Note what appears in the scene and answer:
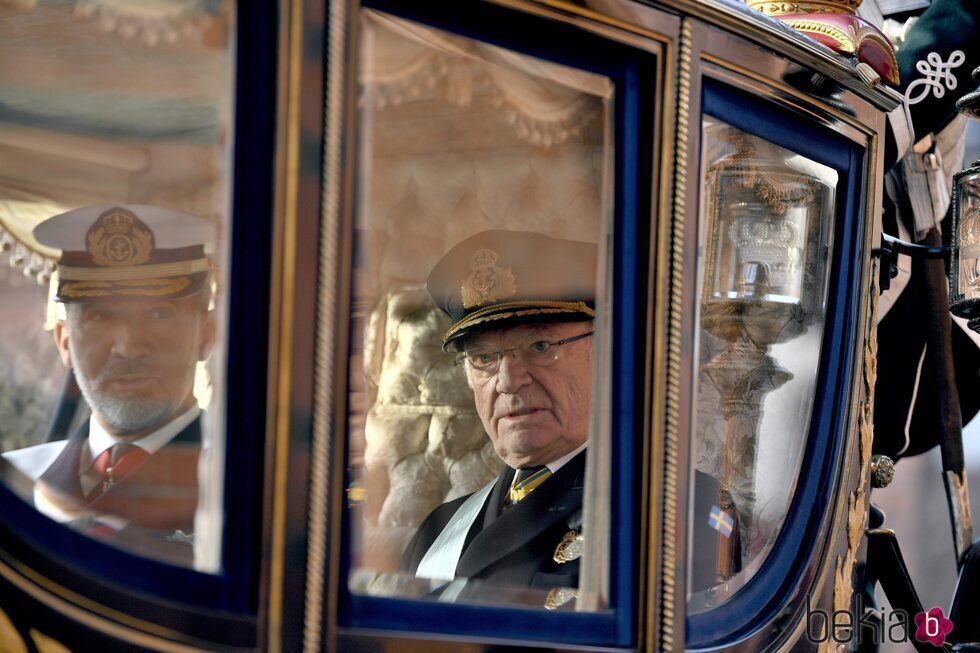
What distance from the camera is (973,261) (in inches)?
96.0

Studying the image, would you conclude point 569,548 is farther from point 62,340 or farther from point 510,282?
point 62,340

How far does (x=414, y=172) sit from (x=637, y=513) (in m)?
0.62

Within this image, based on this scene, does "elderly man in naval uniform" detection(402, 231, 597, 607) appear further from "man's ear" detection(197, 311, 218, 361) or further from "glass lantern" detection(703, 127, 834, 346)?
"man's ear" detection(197, 311, 218, 361)

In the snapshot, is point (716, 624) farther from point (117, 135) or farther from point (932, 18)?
point (932, 18)

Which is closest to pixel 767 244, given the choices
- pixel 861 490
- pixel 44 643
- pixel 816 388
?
pixel 816 388

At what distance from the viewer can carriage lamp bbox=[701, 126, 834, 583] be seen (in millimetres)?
1973

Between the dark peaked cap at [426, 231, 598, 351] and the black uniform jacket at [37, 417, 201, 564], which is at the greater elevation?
the dark peaked cap at [426, 231, 598, 351]

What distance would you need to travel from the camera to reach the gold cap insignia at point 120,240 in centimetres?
155

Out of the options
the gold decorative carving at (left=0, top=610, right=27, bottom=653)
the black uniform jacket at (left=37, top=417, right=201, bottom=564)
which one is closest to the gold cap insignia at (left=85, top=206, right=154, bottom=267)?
the black uniform jacket at (left=37, top=417, right=201, bottom=564)

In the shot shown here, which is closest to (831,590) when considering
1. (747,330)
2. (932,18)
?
(747,330)

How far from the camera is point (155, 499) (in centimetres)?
138

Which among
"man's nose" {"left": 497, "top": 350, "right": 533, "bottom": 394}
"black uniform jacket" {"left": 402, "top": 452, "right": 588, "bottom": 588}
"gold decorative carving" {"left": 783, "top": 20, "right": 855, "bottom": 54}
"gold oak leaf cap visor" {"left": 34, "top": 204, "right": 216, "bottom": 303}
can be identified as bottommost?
"black uniform jacket" {"left": 402, "top": 452, "right": 588, "bottom": 588}

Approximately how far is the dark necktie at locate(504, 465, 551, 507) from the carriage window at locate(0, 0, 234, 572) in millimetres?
742

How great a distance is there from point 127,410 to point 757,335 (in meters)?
1.02
